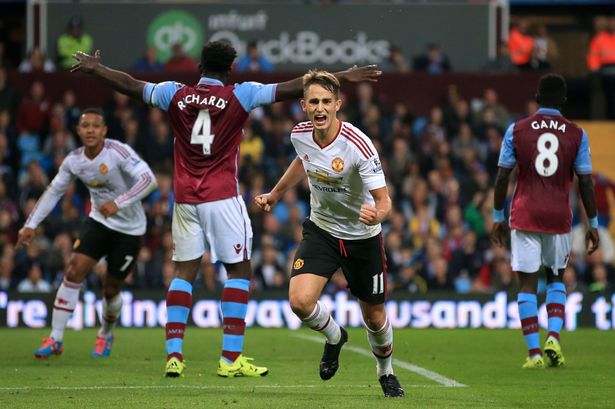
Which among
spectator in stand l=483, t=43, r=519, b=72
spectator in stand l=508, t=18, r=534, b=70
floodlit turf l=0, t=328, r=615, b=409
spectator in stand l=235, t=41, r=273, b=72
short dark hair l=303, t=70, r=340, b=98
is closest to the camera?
floodlit turf l=0, t=328, r=615, b=409

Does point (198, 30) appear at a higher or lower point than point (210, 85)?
higher

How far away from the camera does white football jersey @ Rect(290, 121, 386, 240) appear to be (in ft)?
28.8

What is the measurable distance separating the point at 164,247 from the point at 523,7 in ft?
38.8

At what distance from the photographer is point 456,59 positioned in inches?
931

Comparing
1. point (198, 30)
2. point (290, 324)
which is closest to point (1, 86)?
point (198, 30)

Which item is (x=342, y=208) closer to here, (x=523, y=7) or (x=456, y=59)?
(x=456, y=59)

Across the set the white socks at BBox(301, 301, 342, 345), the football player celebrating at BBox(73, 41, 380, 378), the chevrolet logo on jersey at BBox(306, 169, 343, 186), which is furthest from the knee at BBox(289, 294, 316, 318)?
the football player celebrating at BBox(73, 41, 380, 378)

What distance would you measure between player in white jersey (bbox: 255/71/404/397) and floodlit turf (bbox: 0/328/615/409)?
527 millimetres

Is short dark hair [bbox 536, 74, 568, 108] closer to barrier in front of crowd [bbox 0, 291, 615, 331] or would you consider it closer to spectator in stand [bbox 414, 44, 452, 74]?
barrier in front of crowd [bbox 0, 291, 615, 331]

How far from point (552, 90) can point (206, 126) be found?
10.3ft

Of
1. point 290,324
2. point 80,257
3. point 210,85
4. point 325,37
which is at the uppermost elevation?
point 325,37

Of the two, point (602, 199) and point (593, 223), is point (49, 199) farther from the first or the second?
point (602, 199)

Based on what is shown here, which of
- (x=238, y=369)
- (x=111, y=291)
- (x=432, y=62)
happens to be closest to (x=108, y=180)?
(x=111, y=291)

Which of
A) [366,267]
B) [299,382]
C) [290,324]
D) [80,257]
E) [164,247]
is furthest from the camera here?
[164,247]
